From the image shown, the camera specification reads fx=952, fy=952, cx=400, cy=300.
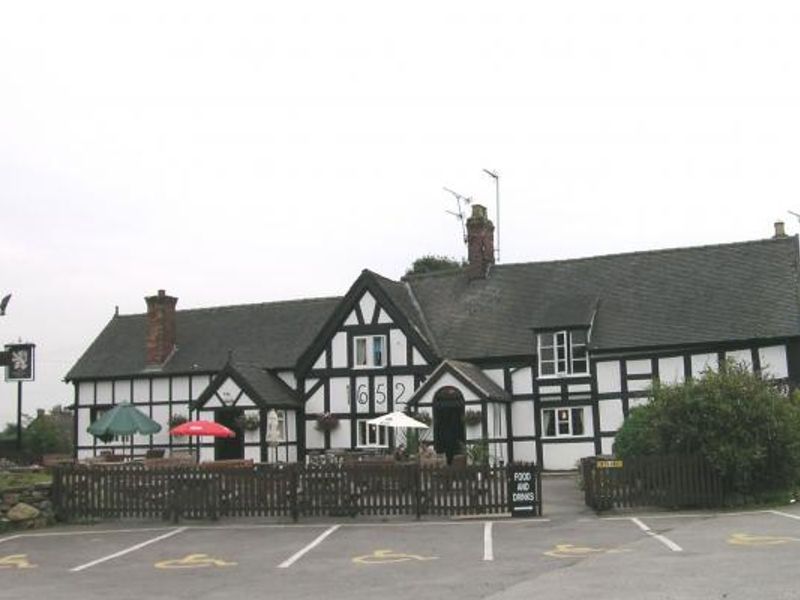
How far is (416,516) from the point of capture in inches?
758

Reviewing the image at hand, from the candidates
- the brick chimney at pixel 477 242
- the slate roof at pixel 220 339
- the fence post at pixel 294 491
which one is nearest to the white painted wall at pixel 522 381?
the brick chimney at pixel 477 242

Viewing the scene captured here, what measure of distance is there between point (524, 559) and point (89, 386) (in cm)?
3065

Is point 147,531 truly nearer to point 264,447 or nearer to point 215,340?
point 264,447

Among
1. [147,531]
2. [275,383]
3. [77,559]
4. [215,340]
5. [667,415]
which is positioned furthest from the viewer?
[215,340]

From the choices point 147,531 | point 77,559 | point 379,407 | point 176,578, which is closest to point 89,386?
point 379,407

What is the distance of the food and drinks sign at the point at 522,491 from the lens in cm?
1891

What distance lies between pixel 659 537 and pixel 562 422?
1751 centimetres

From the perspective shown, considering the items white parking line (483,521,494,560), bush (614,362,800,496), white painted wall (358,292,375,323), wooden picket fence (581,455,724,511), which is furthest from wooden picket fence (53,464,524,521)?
white painted wall (358,292,375,323)

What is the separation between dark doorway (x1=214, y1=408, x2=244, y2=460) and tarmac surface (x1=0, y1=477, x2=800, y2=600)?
15.2 m

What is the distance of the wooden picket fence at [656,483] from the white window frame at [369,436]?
15.3 meters

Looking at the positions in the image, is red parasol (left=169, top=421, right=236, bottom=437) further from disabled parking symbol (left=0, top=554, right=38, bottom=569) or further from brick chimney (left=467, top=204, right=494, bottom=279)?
disabled parking symbol (left=0, top=554, right=38, bottom=569)

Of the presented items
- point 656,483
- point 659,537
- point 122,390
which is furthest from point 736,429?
point 122,390

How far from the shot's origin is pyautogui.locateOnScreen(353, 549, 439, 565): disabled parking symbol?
44.4 feet

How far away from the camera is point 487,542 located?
15250 millimetres
